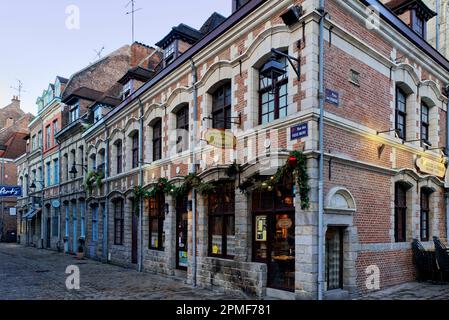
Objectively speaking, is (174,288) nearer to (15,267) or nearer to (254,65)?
(254,65)

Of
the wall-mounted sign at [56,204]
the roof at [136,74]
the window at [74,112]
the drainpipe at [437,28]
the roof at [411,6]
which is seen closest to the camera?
the roof at [411,6]

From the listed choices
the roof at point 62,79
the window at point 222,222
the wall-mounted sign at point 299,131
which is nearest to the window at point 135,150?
the window at point 222,222

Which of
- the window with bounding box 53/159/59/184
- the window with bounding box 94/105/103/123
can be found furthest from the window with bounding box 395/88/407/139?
the window with bounding box 53/159/59/184

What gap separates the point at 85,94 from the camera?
85.5 ft

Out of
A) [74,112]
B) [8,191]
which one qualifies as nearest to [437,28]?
[74,112]

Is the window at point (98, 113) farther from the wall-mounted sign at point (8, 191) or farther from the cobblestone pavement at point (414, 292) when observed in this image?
the cobblestone pavement at point (414, 292)

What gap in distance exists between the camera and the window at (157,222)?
15.5 m

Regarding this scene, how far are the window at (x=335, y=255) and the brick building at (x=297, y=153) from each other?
0.03 m

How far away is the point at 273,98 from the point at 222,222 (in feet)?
13.1

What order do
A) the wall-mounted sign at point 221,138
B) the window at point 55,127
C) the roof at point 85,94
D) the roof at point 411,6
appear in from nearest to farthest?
the wall-mounted sign at point 221,138 < the roof at point 411,6 < the roof at point 85,94 < the window at point 55,127

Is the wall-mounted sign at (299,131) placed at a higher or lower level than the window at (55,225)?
higher
